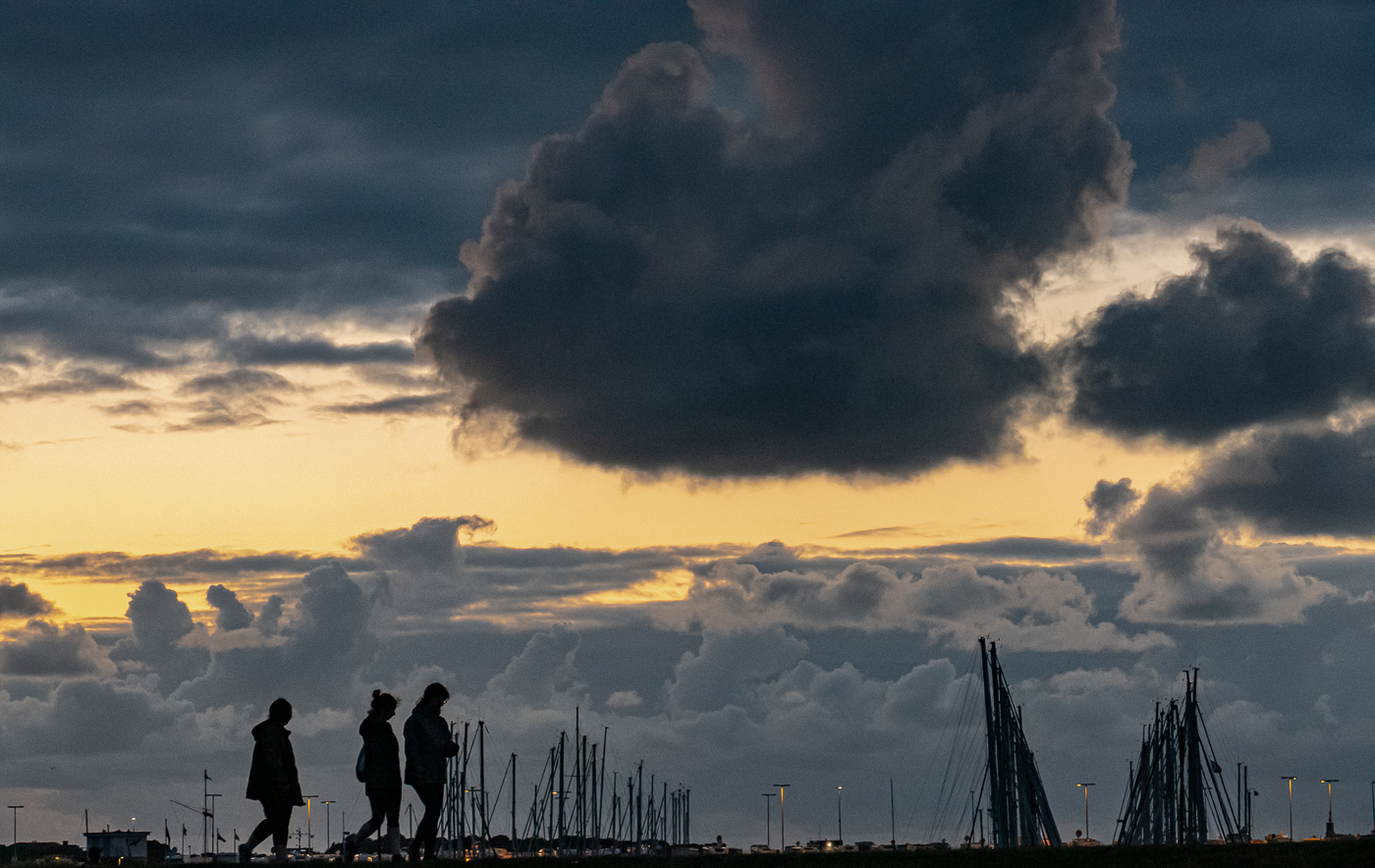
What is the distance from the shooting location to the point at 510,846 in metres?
132

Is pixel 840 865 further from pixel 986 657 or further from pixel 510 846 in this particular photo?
pixel 510 846

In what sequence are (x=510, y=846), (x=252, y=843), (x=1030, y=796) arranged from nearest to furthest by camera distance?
(x=252, y=843) < (x=1030, y=796) < (x=510, y=846)

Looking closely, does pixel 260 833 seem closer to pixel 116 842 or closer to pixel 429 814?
pixel 429 814

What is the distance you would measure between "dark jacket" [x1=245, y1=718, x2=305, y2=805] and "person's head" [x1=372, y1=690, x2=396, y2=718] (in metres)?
1.41

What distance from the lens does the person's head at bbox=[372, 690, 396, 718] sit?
2464cm

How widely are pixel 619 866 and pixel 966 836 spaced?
63.9 meters

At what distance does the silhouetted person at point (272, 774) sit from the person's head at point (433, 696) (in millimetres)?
2019

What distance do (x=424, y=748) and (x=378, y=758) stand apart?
781 millimetres

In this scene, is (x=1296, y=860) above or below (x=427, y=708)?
below

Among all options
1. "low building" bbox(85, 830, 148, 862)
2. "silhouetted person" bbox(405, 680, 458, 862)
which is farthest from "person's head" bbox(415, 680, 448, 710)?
"low building" bbox(85, 830, 148, 862)

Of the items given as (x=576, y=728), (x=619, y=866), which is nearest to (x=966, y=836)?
(x=576, y=728)

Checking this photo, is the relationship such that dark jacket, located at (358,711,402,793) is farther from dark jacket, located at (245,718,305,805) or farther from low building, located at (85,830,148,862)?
low building, located at (85,830,148,862)

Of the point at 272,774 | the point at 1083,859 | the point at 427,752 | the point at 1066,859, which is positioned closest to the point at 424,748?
the point at 427,752

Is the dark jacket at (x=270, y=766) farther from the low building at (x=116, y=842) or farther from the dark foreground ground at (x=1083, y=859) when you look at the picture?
the low building at (x=116, y=842)
